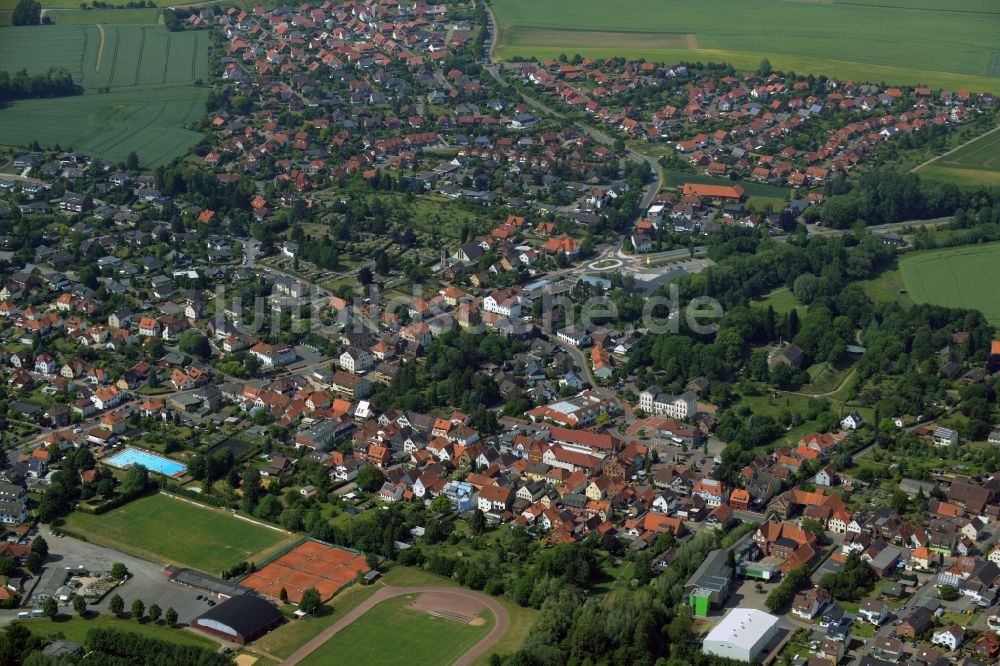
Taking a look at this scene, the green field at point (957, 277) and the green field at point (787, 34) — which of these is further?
the green field at point (787, 34)

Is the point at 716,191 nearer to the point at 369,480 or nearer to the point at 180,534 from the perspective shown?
the point at 369,480

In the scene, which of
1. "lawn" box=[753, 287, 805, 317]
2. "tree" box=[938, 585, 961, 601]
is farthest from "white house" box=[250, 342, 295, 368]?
"tree" box=[938, 585, 961, 601]

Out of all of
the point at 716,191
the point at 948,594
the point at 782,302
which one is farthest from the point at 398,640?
the point at 716,191

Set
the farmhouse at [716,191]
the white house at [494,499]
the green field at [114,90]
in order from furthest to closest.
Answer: the green field at [114,90] < the farmhouse at [716,191] < the white house at [494,499]

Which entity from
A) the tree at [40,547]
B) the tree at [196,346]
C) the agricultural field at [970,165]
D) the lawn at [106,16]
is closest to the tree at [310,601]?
the tree at [40,547]

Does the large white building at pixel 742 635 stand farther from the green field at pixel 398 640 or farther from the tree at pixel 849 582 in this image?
the green field at pixel 398 640

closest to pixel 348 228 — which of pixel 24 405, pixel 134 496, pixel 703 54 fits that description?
pixel 24 405

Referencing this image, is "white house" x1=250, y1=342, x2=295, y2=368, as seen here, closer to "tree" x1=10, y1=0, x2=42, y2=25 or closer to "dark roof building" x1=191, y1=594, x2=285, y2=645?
"dark roof building" x1=191, y1=594, x2=285, y2=645
